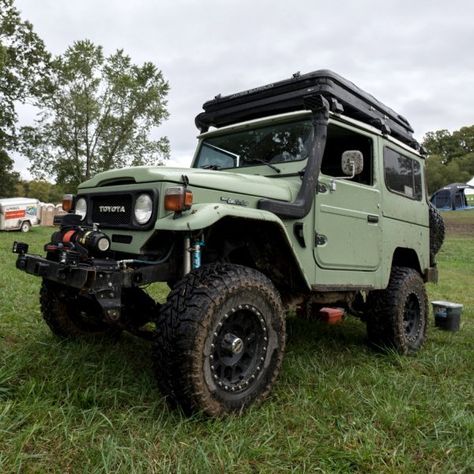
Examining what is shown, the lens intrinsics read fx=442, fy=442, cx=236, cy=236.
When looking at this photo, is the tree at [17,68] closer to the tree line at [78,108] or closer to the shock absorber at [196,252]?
the tree line at [78,108]

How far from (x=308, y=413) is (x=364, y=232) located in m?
1.86

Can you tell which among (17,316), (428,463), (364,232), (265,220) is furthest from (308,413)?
(17,316)

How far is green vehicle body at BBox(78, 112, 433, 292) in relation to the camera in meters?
2.83

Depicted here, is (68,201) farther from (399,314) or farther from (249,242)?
(399,314)

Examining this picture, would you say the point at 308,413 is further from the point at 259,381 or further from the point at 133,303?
the point at 133,303

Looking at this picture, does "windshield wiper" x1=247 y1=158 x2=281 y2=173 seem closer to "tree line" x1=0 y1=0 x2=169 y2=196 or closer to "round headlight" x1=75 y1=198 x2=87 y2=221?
"round headlight" x1=75 y1=198 x2=87 y2=221

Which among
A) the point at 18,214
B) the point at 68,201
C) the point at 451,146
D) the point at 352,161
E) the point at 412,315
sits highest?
the point at 451,146

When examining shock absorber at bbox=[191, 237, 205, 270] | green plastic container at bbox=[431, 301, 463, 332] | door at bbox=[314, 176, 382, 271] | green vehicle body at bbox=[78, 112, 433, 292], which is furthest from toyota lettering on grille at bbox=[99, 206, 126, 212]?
green plastic container at bbox=[431, 301, 463, 332]

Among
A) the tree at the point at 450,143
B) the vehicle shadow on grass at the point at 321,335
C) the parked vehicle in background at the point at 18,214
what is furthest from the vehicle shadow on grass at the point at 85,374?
the tree at the point at 450,143

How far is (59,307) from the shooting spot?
3699mm

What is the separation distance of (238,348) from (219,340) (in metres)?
0.14

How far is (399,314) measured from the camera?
13.9ft

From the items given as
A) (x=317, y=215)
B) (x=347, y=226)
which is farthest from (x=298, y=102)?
(x=347, y=226)

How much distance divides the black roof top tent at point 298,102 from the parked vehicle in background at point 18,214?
67.8 feet
